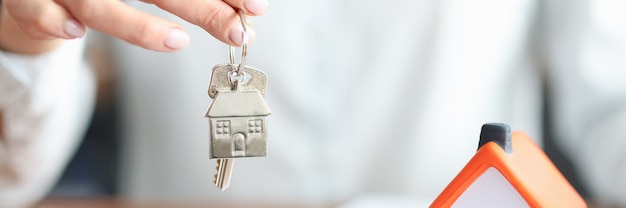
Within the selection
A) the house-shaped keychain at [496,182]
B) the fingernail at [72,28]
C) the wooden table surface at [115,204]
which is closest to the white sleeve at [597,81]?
the wooden table surface at [115,204]

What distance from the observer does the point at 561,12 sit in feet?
2.37

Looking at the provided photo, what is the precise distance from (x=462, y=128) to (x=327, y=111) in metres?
0.15

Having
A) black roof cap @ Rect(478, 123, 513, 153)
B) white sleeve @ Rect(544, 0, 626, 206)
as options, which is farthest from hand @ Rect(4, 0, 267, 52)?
white sleeve @ Rect(544, 0, 626, 206)

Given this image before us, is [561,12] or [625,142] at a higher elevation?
[561,12]

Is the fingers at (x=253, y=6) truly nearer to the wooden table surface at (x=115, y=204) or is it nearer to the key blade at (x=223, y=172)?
the key blade at (x=223, y=172)

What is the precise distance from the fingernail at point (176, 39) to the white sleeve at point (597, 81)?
477 mm

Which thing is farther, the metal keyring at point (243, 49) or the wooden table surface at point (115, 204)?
the wooden table surface at point (115, 204)

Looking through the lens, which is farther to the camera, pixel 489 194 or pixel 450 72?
pixel 450 72

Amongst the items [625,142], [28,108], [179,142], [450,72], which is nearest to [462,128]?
[450,72]

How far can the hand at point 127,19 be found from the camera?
341mm

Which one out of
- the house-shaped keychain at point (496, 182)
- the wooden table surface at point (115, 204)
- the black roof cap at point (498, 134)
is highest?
the black roof cap at point (498, 134)

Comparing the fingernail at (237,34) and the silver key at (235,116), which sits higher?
the fingernail at (237,34)

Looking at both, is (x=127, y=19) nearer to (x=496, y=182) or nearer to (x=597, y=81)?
(x=496, y=182)

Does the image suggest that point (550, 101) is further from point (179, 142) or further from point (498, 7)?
point (179, 142)
